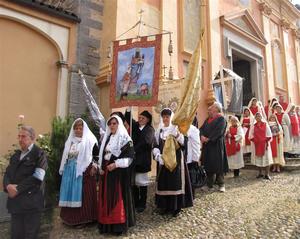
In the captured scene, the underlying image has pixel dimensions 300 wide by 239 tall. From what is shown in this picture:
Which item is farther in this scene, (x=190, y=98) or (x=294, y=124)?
(x=294, y=124)

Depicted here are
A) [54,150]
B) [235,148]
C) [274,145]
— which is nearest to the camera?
[54,150]

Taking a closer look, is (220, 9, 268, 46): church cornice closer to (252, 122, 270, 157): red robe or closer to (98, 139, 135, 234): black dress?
(252, 122, 270, 157): red robe

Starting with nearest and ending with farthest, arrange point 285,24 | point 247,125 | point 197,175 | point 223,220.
→ point 223,220, point 197,175, point 247,125, point 285,24

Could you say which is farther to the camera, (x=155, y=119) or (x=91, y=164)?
(x=155, y=119)

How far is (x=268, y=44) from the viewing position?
15.5 meters

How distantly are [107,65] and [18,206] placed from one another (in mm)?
4813

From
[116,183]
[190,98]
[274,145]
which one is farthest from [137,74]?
[274,145]

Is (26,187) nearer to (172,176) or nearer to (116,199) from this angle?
(116,199)

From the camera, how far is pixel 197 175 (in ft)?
19.6

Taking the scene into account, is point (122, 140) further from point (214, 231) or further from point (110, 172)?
point (214, 231)

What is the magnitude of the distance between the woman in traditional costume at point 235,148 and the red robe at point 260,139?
13.0 inches

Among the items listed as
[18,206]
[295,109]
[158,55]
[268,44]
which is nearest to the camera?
[18,206]

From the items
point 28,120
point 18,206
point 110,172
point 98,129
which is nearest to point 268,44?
point 98,129

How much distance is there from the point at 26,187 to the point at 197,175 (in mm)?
2986
